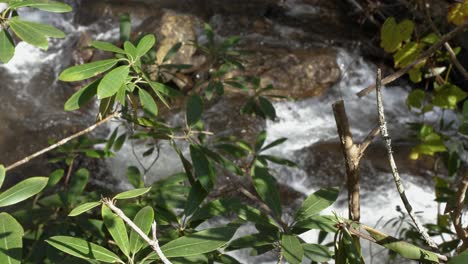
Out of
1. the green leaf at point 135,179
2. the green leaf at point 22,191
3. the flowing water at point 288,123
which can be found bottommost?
the flowing water at point 288,123

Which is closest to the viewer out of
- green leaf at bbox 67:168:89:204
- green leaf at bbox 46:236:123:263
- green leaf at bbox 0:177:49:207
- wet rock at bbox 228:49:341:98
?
green leaf at bbox 46:236:123:263

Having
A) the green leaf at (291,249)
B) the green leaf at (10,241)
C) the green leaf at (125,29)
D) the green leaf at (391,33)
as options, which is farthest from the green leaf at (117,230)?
the green leaf at (391,33)

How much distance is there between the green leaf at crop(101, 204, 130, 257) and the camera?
3.48ft

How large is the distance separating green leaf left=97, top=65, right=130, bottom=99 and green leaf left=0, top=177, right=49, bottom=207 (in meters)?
0.22

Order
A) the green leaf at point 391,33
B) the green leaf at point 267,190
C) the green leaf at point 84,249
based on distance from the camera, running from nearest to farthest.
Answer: the green leaf at point 84,249 → the green leaf at point 267,190 → the green leaf at point 391,33

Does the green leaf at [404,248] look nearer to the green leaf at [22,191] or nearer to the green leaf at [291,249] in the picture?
the green leaf at [291,249]

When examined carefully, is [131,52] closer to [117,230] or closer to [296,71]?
[117,230]

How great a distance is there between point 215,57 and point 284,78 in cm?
285

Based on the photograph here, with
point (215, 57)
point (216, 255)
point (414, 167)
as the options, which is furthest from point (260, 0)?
point (216, 255)

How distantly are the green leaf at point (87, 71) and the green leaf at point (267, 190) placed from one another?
1.49ft

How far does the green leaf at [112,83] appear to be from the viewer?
1.21 m

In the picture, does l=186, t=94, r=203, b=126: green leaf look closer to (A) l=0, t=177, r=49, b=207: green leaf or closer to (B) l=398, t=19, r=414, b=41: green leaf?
(A) l=0, t=177, r=49, b=207: green leaf

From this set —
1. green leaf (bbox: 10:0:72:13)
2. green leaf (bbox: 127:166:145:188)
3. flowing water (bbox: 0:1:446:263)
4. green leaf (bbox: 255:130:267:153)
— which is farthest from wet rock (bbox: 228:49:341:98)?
green leaf (bbox: 10:0:72:13)

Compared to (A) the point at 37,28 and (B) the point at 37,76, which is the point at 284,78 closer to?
(B) the point at 37,76
